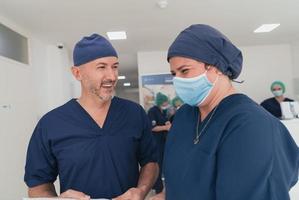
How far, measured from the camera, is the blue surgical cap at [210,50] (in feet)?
3.10

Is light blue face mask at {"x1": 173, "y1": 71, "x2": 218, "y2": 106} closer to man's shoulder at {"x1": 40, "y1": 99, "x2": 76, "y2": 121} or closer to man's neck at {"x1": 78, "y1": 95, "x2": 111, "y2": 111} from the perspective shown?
man's neck at {"x1": 78, "y1": 95, "x2": 111, "y2": 111}

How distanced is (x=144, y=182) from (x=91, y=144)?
0.28 meters

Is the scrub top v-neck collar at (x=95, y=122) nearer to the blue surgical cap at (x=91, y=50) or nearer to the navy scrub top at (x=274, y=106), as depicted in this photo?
the blue surgical cap at (x=91, y=50)

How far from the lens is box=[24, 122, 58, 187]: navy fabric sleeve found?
1.23m

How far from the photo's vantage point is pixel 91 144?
4.04ft

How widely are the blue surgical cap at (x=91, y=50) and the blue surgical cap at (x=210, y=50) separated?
0.39m

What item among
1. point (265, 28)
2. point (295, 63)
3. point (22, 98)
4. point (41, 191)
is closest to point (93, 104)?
point (41, 191)

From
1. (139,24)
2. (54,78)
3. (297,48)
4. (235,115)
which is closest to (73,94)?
(54,78)

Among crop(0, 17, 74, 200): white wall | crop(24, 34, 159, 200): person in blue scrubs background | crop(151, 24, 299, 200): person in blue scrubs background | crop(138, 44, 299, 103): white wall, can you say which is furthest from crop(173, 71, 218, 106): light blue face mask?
crop(138, 44, 299, 103): white wall

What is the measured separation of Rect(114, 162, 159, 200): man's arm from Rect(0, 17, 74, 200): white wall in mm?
2817

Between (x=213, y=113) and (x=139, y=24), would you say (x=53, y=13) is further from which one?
(x=213, y=113)

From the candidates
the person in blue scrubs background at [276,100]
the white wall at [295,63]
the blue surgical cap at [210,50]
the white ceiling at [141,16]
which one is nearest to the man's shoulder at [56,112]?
the blue surgical cap at [210,50]

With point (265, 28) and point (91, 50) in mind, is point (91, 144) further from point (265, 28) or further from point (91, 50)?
point (265, 28)

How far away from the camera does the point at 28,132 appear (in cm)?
436
